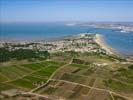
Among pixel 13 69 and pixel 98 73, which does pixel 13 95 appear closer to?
pixel 13 69

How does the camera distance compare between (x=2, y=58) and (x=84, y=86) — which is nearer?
(x=84, y=86)

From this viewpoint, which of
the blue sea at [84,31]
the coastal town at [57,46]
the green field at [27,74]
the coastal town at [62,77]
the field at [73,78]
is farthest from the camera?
the blue sea at [84,31]

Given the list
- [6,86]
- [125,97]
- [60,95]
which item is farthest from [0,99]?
[125,97]

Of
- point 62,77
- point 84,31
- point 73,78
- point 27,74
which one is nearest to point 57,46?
point 27,74

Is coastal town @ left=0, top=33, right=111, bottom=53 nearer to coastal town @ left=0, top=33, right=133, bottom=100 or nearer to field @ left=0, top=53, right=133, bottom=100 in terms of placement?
coastal town @ left=0, top=33, right=133, bottom=100

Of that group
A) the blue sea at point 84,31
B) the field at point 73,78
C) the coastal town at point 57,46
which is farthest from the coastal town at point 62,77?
the blue sea at point 84,31

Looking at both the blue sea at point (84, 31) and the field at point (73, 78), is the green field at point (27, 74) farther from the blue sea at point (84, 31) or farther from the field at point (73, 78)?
the blue sea at point (84, 31)

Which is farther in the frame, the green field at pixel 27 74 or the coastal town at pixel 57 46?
the coastal town at pixel 57 46

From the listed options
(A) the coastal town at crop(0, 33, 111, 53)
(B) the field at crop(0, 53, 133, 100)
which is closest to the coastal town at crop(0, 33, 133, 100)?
(B) the field at crop(0, 53, 133, 100)
